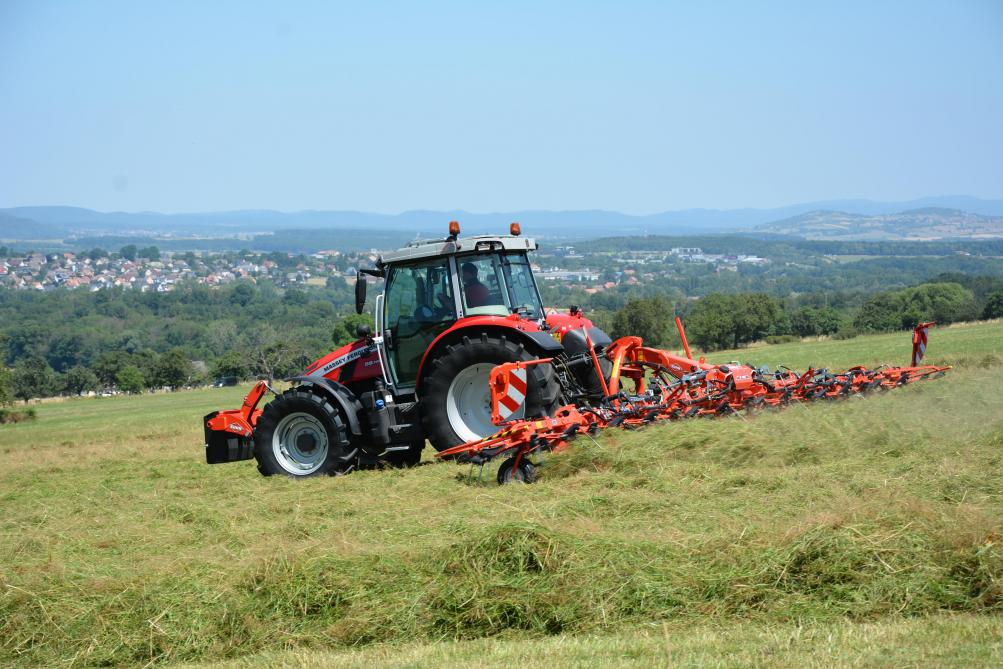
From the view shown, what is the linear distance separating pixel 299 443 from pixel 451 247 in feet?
8.60

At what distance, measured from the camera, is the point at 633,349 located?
36.7 feet

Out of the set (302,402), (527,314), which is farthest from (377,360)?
(527,314)

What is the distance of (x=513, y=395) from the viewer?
9.38 meters

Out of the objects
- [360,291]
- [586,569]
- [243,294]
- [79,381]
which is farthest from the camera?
[243,294]

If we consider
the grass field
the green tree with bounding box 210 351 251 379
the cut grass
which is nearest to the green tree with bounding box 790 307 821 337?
the grass field

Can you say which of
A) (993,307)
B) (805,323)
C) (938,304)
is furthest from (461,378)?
(805,323)

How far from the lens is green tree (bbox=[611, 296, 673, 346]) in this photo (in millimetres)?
47188

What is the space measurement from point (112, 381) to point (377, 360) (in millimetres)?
73822

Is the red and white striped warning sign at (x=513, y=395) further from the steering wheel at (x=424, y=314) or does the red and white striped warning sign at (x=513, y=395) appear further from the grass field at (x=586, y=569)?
the steering wheel at (x=424, y=314)

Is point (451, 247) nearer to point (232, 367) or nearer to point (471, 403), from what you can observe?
point (471, 403)

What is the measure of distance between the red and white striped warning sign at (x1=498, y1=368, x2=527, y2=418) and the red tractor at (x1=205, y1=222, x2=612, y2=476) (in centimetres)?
51

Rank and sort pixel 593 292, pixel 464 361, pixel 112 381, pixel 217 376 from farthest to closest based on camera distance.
A: pixel 112 381 < pixel 217 376 < pixel 593 292 < pixel 464 361

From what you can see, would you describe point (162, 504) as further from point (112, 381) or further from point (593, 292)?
point (112, 381)

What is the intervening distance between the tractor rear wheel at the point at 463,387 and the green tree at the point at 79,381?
250ft
